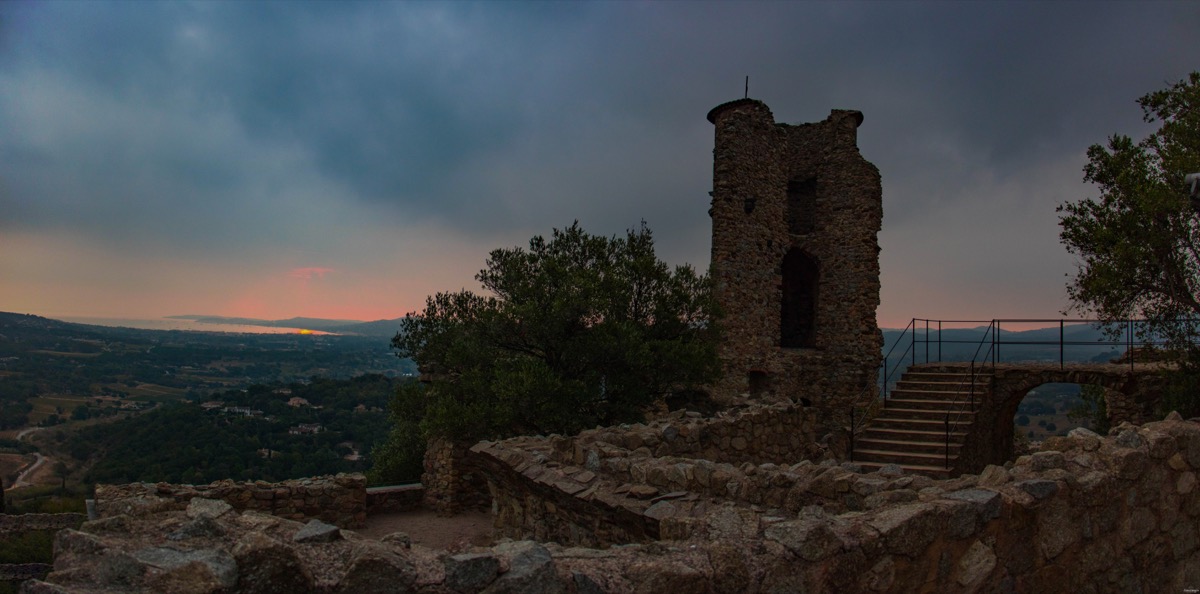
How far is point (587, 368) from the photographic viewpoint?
1337cm

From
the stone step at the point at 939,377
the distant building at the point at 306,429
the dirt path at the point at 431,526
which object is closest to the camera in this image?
the dirt path at the point at 431,526

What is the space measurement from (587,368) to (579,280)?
190 cm

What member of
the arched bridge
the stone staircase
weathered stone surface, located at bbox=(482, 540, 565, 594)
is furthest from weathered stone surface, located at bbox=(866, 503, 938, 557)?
the arched bridge

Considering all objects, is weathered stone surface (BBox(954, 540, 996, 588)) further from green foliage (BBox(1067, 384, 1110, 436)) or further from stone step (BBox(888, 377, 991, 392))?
green foliage (BBox(1067, 384, 1110, 436))

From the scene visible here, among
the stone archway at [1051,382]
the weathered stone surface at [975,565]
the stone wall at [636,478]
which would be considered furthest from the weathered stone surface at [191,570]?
the stone archway at [1051,382]

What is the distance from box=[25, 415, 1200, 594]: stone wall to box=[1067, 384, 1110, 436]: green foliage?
71.6 ft

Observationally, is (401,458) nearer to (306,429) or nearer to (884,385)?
(884,385)

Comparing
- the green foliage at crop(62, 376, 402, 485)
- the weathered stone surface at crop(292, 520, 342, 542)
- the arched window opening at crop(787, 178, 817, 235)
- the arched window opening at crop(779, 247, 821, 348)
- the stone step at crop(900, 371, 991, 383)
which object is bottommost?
the green foliage at crop(62, 376, 402, 485)

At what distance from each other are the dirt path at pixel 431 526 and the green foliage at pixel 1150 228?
42.8ft

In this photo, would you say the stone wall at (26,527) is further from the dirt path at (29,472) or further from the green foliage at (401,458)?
the dirt path at (29,472)

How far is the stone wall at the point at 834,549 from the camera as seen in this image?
2012 millimetres

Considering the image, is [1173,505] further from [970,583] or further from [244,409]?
[244,409]

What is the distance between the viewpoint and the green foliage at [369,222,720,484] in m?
12.1

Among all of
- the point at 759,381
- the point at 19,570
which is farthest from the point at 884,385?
the point at 19,570
